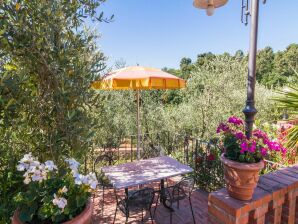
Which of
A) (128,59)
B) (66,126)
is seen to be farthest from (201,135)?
(66,126)

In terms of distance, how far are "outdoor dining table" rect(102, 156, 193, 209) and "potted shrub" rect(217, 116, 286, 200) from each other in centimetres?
156

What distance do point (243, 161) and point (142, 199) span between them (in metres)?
1.65

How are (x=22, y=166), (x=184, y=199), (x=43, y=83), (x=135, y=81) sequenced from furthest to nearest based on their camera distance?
(x=184, y=199) → (x=135, y=81) → (x=43, y=83) → (x=22, y=166)

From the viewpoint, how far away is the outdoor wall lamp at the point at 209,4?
199 centimetres

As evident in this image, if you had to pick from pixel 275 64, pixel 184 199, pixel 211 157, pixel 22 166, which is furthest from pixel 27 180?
pixel 275 64

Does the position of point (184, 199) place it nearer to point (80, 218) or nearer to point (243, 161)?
point (243, 161)

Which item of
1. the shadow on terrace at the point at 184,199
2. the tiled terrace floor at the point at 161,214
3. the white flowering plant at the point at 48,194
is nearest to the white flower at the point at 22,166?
the white flowering plant at the point at 48,194

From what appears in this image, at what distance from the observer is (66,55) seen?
177 cm

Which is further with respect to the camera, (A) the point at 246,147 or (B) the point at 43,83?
(B) the point at 43,83

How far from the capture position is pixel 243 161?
1604 millimetres

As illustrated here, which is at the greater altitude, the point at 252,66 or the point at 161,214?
the point at 252,66

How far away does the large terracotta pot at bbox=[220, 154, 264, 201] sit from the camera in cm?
147

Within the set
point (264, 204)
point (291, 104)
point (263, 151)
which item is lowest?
point (264, 204)

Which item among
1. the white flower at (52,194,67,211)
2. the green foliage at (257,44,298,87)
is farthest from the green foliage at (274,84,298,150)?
the green foliage at (257,44,298,87)
